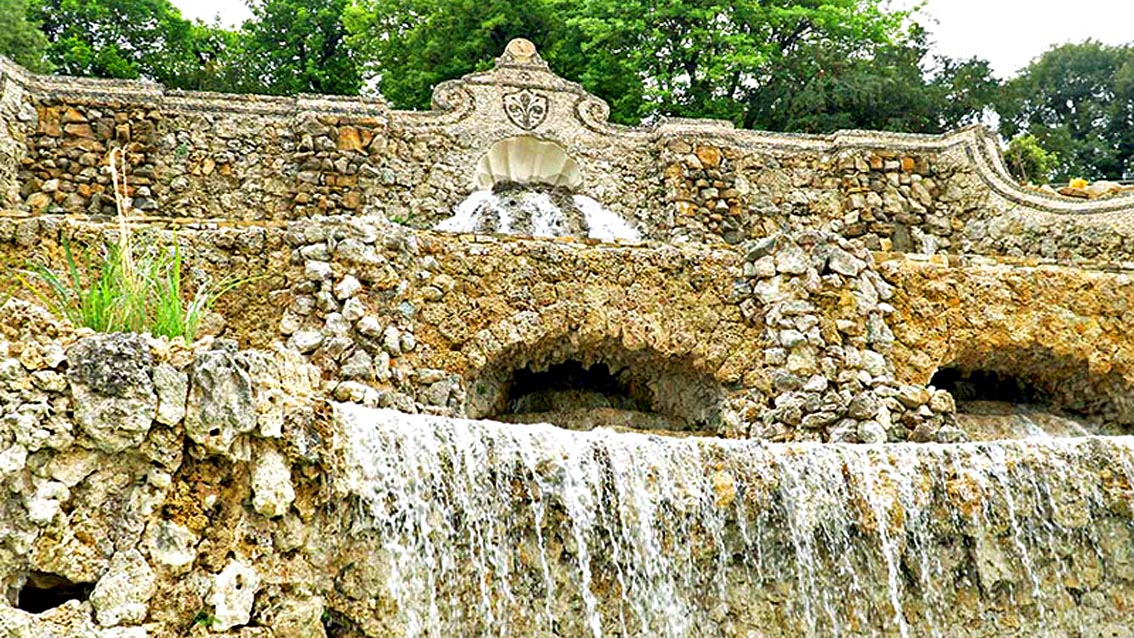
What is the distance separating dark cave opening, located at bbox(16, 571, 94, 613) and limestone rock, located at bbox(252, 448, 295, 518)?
63 centimetres

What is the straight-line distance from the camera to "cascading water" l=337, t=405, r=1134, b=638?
464 centimetres

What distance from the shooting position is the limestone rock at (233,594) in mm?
3781

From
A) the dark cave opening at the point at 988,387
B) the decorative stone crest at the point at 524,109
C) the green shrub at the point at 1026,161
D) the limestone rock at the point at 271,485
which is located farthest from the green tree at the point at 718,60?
the limestone rock at the point at 271,485

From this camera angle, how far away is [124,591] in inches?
143

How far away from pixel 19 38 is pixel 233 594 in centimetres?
1463

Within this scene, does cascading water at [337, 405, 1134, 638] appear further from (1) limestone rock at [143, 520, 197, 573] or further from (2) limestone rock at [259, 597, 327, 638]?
(1) limestone rock at [143, 520, 197, 573]

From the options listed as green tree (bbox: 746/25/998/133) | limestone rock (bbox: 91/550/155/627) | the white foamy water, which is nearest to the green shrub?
green tree (bbox: 746/25/998/133)

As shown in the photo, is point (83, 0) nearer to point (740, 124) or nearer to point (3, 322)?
point (740, 124)

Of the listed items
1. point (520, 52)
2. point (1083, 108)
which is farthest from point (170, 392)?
point (1083, 108)

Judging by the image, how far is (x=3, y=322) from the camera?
3.95 m

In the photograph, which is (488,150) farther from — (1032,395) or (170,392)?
(170,392)

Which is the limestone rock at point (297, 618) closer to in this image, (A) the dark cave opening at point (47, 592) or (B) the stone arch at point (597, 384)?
(A) the dark cave opening at point (47, 592)

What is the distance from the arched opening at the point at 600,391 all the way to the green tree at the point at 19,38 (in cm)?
1145

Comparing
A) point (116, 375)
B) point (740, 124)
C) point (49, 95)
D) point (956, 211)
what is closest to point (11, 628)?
point (116, 375)
